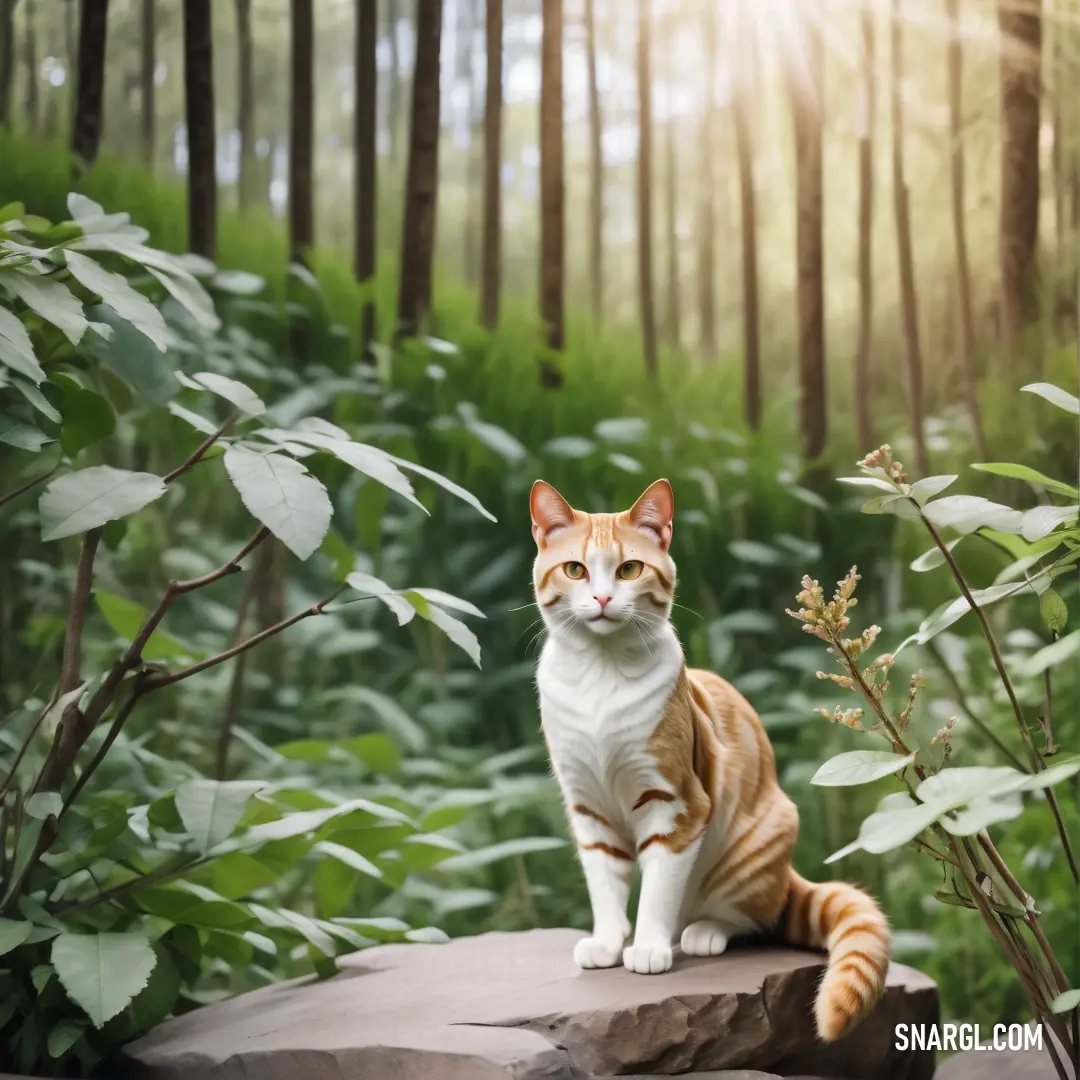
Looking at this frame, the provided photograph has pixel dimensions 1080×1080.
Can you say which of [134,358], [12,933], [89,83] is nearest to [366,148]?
[89,83]

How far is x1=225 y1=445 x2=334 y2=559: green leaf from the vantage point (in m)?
0.95

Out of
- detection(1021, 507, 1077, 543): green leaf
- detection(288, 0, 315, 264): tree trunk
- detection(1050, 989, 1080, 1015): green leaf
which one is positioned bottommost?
detection(1050, 989, 1080, 1015): green leaf

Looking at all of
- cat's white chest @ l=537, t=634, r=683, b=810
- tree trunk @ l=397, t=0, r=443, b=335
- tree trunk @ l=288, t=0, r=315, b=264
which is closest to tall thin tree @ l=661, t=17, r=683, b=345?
tree trunk @ l=397, t=0, r=443, b=335

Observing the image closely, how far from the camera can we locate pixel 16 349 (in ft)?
3.21

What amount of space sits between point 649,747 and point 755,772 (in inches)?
7.6

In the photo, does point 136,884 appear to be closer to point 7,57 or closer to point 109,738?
point 109,738

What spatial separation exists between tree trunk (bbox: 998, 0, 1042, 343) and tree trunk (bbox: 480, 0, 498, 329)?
78 centimetres

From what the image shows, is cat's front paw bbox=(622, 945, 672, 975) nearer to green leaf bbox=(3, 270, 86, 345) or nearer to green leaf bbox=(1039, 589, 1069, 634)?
green leaf bbox=(1039, 589, 1069, 634)

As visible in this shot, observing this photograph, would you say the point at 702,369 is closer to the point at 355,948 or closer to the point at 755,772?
the point at 755,772

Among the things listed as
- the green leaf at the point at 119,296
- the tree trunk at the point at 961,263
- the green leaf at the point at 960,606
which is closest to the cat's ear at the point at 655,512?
the green leaf at the point at 960,606

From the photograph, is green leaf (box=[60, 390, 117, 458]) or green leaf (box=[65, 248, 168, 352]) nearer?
green leaf (box=[65, 248, 168, 352])

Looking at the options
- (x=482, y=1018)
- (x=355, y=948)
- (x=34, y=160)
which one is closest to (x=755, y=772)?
(x=482, y=1018)

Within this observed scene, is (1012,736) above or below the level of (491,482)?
below

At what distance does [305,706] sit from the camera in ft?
6.39
